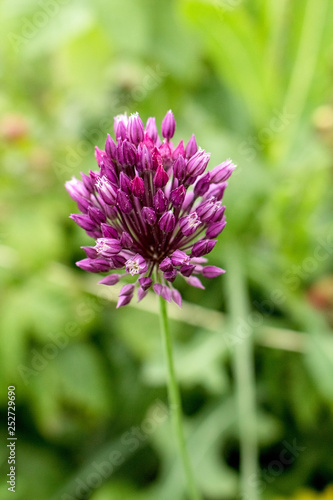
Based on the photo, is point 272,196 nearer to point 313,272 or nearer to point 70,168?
point 313,272

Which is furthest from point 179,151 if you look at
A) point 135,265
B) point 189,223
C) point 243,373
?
point 243,373

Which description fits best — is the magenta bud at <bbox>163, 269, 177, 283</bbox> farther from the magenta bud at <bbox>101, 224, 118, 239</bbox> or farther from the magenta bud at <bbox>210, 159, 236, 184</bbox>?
the magenta bud at <bbox>210, 159, 236, 184</bbox>

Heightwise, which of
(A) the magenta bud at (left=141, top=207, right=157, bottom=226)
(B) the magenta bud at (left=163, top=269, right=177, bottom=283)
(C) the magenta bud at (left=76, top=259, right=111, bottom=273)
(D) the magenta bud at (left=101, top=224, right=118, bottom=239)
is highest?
(A) the magenta bud at (left=141, top=207, right=157, bottom=226)

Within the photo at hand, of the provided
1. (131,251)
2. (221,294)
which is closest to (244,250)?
(221,294)

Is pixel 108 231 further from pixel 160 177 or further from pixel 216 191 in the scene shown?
pixel 216 191

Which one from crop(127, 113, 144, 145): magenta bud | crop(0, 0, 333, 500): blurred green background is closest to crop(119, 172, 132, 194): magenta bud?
crop(127, 113, 144, 145): magenta bud

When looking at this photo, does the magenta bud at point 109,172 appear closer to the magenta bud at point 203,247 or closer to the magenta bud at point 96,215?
the magenta bud at point 96,215
